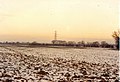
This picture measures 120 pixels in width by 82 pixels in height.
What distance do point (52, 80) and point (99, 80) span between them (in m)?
2.29

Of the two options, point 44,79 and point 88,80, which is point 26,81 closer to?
point 44,79

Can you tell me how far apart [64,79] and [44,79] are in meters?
0.98

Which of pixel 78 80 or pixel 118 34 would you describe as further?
pixel 118 34

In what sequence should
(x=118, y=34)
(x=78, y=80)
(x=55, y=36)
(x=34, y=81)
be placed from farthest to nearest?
1. (x=55, y=36)
2. (x=118, y=34)
3. (x=78, y=80)
4. (x=34, y=81)

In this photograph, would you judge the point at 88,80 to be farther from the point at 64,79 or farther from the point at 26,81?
the point at 26,81

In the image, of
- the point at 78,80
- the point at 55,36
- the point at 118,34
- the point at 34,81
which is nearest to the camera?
the point at 34,81

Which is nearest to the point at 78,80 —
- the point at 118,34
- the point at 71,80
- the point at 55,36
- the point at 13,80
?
the point at 71,80

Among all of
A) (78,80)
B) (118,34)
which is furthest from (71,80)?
(118,34)

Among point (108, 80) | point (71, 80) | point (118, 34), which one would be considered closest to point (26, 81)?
point (71, 80)

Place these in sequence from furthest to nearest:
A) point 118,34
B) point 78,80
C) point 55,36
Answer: point 55,36 < point 118,34 < point 78,80

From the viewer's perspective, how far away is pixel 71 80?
43.1 ft

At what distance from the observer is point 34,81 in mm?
12391

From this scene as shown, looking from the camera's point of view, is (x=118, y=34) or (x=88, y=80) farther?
(x=118, y=34)

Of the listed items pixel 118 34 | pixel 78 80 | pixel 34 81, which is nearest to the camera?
pixel 34 81
